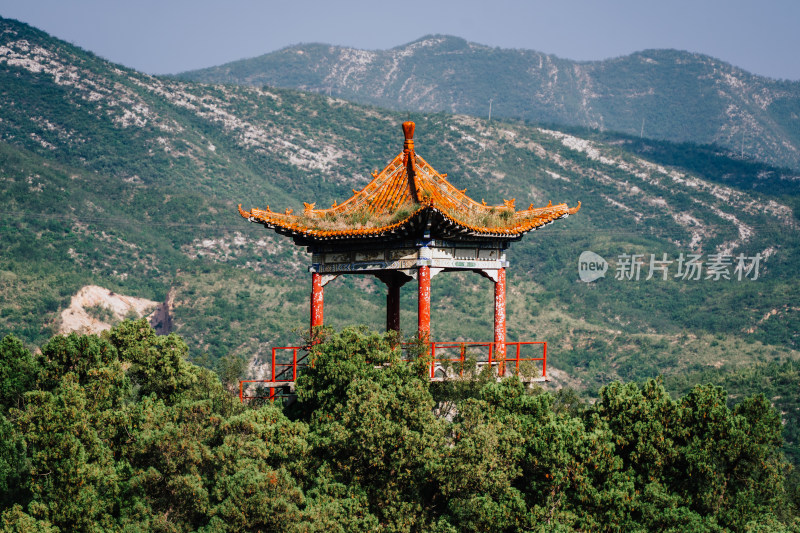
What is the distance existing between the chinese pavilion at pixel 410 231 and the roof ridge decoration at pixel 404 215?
0.02 m

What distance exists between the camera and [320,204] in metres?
121

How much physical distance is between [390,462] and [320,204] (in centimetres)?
10278

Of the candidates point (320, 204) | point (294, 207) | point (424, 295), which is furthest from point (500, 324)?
point (320, 204)

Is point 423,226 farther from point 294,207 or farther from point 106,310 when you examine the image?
point 294,207

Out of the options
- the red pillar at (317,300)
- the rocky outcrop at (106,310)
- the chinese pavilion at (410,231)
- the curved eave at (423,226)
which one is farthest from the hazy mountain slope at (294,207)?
the curved eave at (423,226)

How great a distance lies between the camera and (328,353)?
71.1 feet

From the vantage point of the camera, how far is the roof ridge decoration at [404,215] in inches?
918

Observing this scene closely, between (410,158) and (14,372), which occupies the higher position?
(410,158)

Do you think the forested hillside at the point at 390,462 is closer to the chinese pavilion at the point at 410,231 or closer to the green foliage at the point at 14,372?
the chinese pavilion at the point at 410,231

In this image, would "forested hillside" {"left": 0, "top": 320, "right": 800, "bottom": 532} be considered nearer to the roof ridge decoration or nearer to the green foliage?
the roof ridge decoration

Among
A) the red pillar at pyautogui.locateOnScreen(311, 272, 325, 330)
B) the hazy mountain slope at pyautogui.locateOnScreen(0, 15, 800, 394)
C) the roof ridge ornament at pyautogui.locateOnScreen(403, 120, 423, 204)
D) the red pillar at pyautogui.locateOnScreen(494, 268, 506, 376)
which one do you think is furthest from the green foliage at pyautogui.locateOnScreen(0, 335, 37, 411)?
the hazy mountain slope at pyautogui.locateOnScreen(0, 15, 800, 394)

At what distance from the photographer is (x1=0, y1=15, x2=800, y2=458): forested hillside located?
8662 centimetres

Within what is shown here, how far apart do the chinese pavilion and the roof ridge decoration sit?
2cm

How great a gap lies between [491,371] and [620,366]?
68.0 metres
